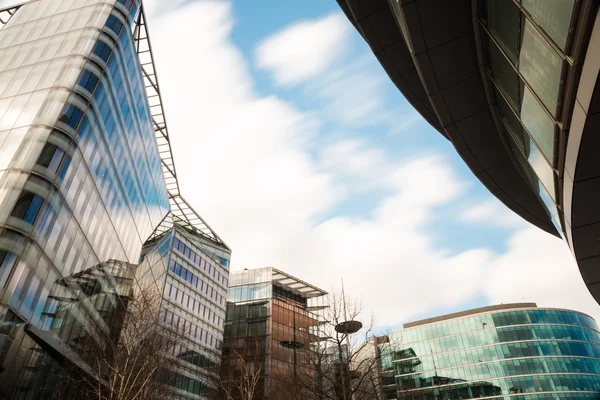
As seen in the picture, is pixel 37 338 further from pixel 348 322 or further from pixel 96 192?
pixel 348 322

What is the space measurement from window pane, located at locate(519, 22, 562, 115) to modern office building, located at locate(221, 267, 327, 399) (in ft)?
181

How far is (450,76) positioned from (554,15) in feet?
19.8

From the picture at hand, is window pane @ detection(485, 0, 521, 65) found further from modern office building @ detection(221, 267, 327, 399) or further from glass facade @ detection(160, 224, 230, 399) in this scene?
modern office building @ detection(221, 267, 327, 399)

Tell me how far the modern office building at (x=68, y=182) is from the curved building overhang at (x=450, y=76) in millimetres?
15222

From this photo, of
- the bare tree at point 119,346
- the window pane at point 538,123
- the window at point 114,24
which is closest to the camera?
the window pane at point 538,123

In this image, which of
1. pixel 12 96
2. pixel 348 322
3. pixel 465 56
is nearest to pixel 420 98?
pixel 465 56

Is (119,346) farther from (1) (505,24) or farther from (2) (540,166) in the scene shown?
(1) (505,24)

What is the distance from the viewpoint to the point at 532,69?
688cm

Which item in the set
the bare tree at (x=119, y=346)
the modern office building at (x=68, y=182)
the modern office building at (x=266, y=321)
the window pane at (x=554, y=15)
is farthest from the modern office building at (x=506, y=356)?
the window pane at (x=554, y=15)

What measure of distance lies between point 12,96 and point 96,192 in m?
6.58

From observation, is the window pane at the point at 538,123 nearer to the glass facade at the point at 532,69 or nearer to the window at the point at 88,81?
the glass facade at the point at 532,69

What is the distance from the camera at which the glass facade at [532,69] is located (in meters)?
5.86

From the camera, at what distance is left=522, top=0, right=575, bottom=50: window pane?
17.6 ft

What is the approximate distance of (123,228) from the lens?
98.7 ft
